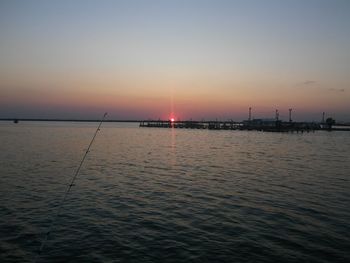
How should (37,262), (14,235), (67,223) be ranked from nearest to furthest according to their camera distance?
(37,262) < (14,235) < (67,223)

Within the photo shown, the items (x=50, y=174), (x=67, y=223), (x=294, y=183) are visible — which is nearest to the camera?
(x=67, y=223)

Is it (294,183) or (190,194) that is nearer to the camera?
(190,194)

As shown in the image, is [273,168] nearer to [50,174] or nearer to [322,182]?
[322,182]

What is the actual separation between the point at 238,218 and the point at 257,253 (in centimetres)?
400

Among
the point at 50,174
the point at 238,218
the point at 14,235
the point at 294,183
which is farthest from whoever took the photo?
the point at 50,174

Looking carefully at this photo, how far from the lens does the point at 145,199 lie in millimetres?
18859

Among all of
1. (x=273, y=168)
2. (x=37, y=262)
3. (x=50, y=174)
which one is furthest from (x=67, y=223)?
(x=273, y=168)

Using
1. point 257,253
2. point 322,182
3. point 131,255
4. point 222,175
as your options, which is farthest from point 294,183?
point 131,255

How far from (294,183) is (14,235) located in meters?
19.3

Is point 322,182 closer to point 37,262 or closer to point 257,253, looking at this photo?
point 257,253

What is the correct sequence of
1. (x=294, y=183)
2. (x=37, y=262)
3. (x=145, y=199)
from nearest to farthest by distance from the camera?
(x=37, y=262), (x=145, y=199), (x=294, y=183)

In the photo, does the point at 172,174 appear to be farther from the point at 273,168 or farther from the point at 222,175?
the point at 273,168

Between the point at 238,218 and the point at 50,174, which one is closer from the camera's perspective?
the point at 238,218

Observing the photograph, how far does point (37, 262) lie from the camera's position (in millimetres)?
10281
